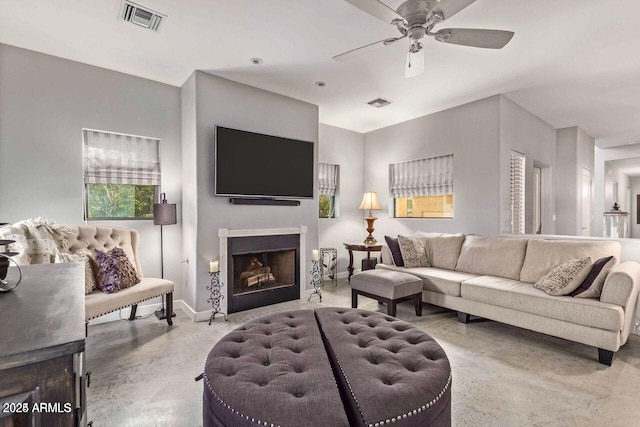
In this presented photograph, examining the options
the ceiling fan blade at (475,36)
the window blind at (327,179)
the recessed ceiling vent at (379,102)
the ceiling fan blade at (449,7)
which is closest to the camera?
the ceiling fan blade at (449,7)

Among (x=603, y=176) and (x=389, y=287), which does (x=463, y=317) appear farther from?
(x=603, y=176)

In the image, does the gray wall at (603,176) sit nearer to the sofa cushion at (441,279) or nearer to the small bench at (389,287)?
the sofa cushion at (441,279)

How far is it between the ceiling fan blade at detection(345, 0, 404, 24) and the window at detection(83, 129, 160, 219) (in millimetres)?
2894

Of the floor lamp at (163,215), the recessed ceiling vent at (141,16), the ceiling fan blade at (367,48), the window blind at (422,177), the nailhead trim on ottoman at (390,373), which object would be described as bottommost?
the nailhead trim on ottoman at (390,373)

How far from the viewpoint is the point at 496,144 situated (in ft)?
13.0

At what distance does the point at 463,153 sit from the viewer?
171 inches

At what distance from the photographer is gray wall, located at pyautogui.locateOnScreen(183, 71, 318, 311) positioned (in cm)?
339

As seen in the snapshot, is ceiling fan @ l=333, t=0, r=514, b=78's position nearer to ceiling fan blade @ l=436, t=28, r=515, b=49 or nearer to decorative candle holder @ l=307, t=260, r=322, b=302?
ceiling fan blade @ l=436, t=28, r=515, b=49

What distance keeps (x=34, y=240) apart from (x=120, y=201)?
3.77 ft

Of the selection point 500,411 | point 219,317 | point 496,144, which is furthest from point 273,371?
point 496,144

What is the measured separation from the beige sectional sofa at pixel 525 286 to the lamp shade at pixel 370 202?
3.75 ft

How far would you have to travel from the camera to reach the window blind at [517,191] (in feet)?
14.1

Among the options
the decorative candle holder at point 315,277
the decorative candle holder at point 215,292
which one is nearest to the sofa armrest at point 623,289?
the decorative candle holder at point 315,277

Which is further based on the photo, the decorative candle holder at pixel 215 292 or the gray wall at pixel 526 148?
the gray wall at pixel 526 148
